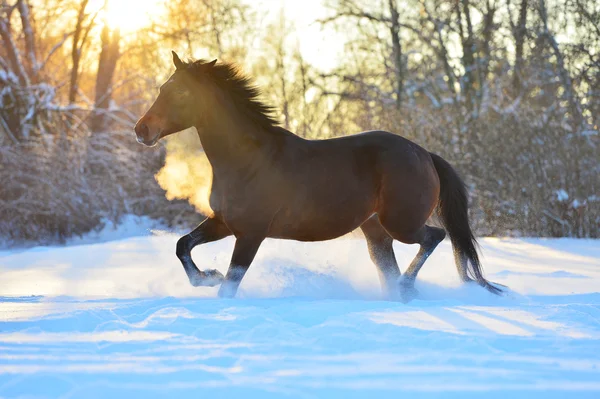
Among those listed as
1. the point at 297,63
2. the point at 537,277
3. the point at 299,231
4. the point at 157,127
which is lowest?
the point at 537,277

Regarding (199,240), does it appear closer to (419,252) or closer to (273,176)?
(273,176)

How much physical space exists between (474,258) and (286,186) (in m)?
1.74

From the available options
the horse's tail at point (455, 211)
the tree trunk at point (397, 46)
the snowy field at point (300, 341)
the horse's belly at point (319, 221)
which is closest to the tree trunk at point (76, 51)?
the tree trunk at point (397, 46)

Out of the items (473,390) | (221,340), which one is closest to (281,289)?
(221,340)

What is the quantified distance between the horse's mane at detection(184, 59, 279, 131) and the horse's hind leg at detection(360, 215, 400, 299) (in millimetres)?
1208

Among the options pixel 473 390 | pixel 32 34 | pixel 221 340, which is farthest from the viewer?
pixel 32 34

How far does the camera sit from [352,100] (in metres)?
19.4

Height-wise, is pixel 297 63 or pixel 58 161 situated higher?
pixel 297 63

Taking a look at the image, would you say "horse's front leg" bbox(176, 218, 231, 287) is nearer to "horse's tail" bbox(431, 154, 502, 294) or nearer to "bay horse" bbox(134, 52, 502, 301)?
"bay horse" bbox(134, 52, 502, 301)

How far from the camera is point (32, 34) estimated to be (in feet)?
55.3

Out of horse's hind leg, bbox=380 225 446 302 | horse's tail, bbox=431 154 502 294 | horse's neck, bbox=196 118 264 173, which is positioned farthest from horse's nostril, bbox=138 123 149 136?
horse's tail, bbox=431 154 502 294

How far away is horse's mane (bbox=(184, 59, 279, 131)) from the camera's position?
235 inches

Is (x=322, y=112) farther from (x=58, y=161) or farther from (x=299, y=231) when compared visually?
(x=299, y=231)

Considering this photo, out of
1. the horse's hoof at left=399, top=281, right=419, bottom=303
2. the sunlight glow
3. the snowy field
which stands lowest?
the horse's hoof at left=399, top=281, right=419, bottom=303
